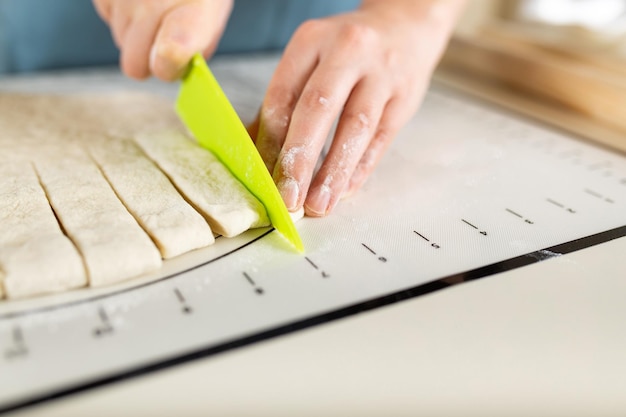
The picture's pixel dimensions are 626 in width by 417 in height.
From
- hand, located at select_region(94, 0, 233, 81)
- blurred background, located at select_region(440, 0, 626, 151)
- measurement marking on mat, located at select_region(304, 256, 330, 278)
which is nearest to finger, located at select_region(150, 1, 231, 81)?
hand, located at select_region(94, 0, 233, 81)

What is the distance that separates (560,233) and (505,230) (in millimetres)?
87

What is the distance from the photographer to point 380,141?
954 millimetres

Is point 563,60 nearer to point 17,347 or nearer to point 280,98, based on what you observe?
point 280,98

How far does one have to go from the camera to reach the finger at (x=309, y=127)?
31.0 inches

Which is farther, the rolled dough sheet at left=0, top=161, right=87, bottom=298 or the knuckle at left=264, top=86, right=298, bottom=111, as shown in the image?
the knuckle at left=264, top=86, right=298, bottom=111

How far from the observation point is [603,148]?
3.98 feet

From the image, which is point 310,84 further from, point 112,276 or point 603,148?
point 603,148

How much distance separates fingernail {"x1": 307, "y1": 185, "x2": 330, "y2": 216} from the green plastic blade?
7 cm

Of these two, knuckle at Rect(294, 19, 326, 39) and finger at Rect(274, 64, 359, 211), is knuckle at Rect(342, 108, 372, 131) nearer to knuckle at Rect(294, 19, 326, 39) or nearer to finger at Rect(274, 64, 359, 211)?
finger at Rect(274, 64, 359, 211)

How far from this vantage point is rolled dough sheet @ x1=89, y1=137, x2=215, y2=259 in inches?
27.3

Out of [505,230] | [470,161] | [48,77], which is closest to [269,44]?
[48,77]

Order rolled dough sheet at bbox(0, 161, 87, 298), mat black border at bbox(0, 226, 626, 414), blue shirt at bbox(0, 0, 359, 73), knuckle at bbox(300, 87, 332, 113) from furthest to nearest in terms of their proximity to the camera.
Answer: blue shirt at bbox(0, 0, 359, 73) → knuckle at bbox(300, 87, 332, 113) → rolled dough sheet at bbox(0, 161, 87, 298) → mat black border at bbox(0, 226, 626, 414)

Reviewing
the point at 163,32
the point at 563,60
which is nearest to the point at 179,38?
the point at 163,32

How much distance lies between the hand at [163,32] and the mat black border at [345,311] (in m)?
0.41
